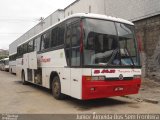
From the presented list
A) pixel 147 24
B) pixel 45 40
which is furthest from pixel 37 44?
pixel 147 24

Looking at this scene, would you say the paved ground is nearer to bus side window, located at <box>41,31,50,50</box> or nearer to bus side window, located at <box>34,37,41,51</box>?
bus side window, located at <box>41,31,50,50</box>

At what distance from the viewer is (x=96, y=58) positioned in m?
8.97

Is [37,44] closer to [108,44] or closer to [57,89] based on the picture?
[57,89]

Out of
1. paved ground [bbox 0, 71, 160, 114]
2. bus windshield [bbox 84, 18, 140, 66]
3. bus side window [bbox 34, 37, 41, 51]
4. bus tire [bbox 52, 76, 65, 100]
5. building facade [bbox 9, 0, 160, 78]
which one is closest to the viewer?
paved ground [bbox 0, 71, 160, 114]

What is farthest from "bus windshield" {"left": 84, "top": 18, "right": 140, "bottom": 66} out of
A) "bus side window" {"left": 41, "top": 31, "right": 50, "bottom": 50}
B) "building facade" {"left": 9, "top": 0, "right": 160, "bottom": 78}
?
"building facade" {"left": 9, "top": 0, "right": 160, "bottom": 78}

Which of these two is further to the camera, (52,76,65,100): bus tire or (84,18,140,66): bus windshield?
(52,76,65,100): bus tire

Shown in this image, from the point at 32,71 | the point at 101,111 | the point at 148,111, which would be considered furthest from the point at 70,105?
the point at 32,71

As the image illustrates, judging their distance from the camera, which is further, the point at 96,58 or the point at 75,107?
the point at 75,107

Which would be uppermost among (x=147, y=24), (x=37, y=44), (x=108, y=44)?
(x=147, y=24)

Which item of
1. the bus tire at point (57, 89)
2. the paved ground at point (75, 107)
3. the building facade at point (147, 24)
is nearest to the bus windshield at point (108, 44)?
the paved ground at point (75, 107)

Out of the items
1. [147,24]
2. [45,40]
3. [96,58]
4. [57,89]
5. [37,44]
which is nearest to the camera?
[96,58]

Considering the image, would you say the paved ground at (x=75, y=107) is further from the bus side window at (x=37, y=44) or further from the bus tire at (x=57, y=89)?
the bus side window at (x=37, y=44)

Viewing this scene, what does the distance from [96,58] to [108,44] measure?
2.44 ft

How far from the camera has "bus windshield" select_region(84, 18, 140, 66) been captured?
898 cm
